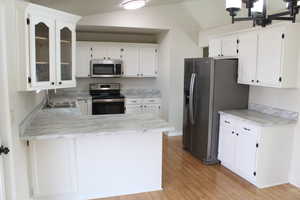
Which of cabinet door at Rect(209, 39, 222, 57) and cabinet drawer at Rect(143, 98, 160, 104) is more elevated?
cabinet door at Rect(209, 39, 222, 57)

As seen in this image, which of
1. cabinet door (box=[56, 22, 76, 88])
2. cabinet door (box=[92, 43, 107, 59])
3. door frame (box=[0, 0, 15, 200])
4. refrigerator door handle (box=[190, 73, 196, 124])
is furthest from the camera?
cabinet door (box=[92, 43, 107, 59])

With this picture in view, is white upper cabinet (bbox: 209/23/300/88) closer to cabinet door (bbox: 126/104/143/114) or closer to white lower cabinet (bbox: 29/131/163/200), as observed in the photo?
white lower cabinet (bbox: 29/131/163/200)

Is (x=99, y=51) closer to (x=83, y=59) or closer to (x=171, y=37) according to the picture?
(x=83, y=59)

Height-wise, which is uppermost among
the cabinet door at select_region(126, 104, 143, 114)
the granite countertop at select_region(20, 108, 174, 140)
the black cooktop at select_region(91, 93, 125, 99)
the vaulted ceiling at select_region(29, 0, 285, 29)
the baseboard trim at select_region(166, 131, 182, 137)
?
the vaulted ceiling at select_region(29, 0, 285, 29)

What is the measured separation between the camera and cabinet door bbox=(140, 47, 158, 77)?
5980 mm

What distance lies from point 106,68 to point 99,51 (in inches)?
16.6

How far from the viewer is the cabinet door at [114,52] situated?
5762 mm

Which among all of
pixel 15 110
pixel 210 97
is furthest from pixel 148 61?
pixel 15 110

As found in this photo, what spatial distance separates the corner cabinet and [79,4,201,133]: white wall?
2.31 metres

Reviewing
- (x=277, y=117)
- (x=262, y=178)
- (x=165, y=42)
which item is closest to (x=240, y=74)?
(x=277, y=117)

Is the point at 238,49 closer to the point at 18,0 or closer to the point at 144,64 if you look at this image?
the point at 144,64

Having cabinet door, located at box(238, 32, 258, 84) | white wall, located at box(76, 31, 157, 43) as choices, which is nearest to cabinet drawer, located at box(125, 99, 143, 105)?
white wall, located at box(76, 31, 157, 43)

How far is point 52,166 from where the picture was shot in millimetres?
2744

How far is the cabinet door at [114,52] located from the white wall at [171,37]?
0.81m
